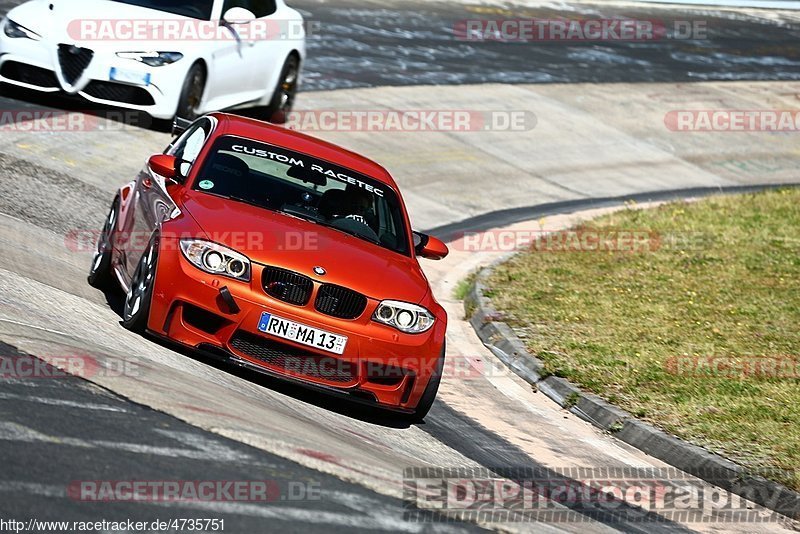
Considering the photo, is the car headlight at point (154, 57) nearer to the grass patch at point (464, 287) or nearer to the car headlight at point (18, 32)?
the car headlight at point (18, 32)

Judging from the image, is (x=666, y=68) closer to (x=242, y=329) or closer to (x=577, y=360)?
(x=577, y=360)

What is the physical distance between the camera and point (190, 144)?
969cm

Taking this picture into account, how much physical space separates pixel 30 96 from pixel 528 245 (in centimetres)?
601

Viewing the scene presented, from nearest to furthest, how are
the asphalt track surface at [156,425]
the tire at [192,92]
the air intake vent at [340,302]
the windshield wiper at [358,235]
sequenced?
the asphalt track surface at [156,425] → the air intake vent at [340,302] → the windshield wiper at [358,235] → the tire at [192,92]

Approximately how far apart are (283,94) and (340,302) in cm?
1011

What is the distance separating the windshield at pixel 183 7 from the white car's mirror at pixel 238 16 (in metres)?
0.30

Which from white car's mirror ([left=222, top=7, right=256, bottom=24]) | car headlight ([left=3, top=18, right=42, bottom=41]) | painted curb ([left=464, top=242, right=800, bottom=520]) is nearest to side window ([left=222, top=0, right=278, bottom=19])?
white car's mirror ([left=222, top=7, right=256, bottom=24])

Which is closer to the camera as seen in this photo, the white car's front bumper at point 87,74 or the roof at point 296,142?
the roof at point 296,142

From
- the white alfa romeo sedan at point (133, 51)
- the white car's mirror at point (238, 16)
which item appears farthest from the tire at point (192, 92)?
the white car's mirror at point (238, 16)

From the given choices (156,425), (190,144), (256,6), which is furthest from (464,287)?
(156,425)

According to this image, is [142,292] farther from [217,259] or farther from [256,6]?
[256,6]

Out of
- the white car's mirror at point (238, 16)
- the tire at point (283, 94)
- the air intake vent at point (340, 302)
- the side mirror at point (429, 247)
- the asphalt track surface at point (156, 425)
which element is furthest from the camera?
the tire at point (283, 94)

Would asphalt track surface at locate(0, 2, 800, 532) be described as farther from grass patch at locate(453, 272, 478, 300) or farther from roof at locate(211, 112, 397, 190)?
grass patch at locate(453, 272, 478, 300)

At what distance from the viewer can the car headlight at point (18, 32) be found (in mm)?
13953
